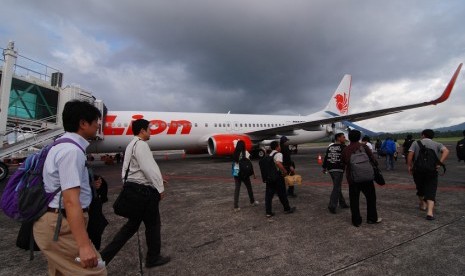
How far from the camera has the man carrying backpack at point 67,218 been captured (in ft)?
5.29

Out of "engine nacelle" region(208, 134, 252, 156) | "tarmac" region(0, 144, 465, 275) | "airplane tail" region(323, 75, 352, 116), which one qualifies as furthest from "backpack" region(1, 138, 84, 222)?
"airplane tail" region(323, 75, 352, 116)

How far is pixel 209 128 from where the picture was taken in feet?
55.5

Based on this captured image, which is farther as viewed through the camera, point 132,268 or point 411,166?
point 411,166

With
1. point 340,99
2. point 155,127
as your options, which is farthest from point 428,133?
point 340,99

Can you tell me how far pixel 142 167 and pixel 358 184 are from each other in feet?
11.7

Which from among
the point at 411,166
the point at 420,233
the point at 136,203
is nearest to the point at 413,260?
the point at 420,233

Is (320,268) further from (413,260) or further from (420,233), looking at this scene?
(420,233)

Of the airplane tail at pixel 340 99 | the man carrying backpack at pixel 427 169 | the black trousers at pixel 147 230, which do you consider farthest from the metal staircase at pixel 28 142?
the airplane tail at pixel 340 99

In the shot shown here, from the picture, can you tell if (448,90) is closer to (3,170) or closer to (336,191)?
(336,191)

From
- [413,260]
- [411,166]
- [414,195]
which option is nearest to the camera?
[413,260]

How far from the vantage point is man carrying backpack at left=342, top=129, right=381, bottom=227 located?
14.2ft

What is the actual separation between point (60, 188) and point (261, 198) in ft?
16.9

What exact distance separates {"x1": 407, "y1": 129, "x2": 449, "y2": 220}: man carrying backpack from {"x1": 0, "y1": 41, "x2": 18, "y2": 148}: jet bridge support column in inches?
487

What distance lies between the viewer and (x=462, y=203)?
213 inches
